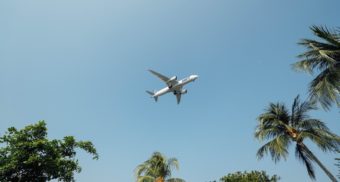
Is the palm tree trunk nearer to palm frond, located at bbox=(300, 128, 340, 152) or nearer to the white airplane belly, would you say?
palm frond, located at bbox=(300, 128, 340, 152)

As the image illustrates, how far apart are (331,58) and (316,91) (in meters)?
2.70

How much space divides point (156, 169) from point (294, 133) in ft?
50.8

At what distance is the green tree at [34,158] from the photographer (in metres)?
12.6

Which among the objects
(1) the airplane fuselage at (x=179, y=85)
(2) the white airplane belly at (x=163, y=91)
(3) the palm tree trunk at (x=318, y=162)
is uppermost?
(2) the white airplane belly at (x=163, y=91)

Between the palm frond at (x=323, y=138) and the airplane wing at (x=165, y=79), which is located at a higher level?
the airplane wing at (x=165, y=79)

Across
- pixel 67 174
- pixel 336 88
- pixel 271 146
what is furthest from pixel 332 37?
pixel 67 174

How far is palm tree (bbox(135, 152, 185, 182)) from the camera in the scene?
26172 millimetres

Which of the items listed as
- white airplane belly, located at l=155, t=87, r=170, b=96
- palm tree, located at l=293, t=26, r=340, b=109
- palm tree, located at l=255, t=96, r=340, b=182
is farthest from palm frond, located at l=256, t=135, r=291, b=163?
white airplane belly, located at l=155, t=87, r=170, b=96

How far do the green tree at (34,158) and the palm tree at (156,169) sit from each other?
13.2 meters

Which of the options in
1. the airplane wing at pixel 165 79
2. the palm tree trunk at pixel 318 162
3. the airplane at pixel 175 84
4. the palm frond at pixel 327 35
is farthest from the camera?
the airplane at pixel 175 84

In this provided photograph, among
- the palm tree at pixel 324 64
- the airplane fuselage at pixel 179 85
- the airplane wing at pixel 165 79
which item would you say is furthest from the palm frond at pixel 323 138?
the airplane wing at pixel 165 79

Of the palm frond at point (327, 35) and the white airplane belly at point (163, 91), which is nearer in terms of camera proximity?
the palm frond at point (327, 35)

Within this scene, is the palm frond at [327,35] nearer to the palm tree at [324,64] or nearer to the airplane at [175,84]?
the palm tree at [324,64]

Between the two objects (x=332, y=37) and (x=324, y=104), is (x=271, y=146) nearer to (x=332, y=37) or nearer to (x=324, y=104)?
(x=324, y=104)
